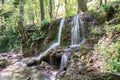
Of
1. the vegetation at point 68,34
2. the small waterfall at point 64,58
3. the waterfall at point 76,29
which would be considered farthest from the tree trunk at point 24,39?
the small waterfall at point 64,58

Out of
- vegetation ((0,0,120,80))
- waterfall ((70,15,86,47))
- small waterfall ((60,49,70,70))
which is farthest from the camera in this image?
waterfall ((70,15,86,47))

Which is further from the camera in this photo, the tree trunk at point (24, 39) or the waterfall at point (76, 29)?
the tree trunk at point (24, 39)

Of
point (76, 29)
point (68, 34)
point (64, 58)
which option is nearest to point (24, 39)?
point (68, 34)

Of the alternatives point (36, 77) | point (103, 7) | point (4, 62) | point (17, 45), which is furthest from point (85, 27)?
point (17, 45)

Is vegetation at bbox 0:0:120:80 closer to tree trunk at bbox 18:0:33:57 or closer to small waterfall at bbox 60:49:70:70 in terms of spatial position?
tree trunk at bbox 18:0:33:57

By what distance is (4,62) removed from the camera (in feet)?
40.6

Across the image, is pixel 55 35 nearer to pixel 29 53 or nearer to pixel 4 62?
pixel 29 53

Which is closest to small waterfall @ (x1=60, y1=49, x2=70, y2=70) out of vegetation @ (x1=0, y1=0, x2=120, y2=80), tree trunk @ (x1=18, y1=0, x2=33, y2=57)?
vegetation @ (x1=0, y1=0, x2=120, y2=80)

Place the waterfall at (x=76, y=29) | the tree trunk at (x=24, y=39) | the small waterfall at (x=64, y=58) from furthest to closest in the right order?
the tree trunk at (x=24, y=39)
the waterfall at (x=76, y=29)
the small waterfall at (x=64, y=58)

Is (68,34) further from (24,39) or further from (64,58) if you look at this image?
(24,39)

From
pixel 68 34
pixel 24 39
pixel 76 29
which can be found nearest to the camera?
pixel 76 29

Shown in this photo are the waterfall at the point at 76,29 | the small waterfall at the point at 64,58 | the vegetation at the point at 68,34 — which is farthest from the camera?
the waterfall at the point at 76,29

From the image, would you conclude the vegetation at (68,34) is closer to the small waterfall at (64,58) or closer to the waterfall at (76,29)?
the waterfall at (76,29)

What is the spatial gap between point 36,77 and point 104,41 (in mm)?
3124
